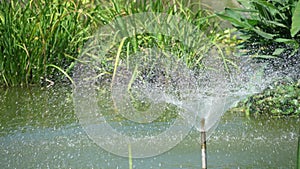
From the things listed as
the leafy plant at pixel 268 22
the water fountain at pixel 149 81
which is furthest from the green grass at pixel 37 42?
the leafy plant at pixel 268 22

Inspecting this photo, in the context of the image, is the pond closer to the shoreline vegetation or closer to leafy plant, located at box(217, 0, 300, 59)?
leafy plant, located at box(217, 0, 300, 59)

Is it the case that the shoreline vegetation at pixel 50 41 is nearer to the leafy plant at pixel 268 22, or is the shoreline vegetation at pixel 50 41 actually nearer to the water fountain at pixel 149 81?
the water fountain at pixel 149 81

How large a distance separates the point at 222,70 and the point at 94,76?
3.88 feet

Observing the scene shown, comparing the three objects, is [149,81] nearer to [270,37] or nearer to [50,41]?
[50,41]

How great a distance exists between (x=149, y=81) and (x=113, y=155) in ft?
7.07

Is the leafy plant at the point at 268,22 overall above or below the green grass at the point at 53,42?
above

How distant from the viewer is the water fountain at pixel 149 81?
411 cm

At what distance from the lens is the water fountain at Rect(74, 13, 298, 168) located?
4.11m

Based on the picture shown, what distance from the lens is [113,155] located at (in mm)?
3057

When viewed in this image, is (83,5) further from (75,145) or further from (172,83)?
(75,145)

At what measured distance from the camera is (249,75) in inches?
195

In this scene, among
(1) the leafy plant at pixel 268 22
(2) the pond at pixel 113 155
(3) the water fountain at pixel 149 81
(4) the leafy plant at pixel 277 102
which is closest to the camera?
(2) the pond at pixel 113 155

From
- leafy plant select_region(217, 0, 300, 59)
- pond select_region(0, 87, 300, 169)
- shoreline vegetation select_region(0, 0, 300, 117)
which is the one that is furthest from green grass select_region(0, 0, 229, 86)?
leafy plant select_region(217, 0, 300, 59)

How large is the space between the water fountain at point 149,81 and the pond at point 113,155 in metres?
0.18
